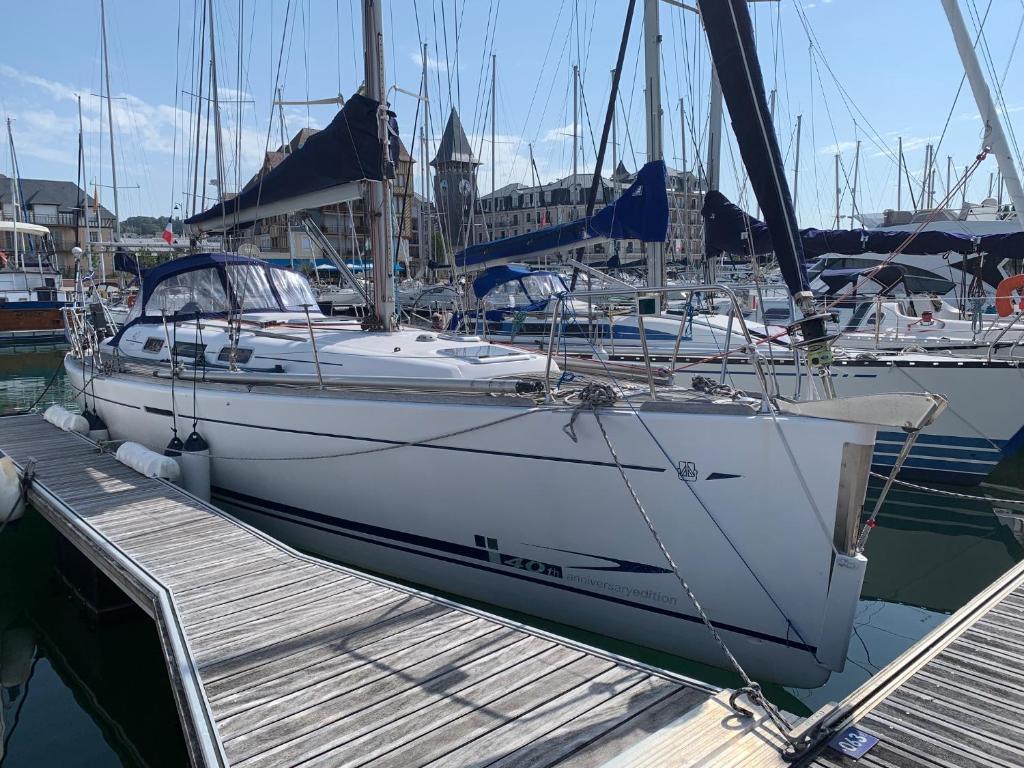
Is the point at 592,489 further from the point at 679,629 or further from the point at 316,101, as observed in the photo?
the point at 316,101

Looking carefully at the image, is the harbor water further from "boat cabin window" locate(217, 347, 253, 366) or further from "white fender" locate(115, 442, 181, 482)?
"boat cabin window" locate(217, 347, 253, 366)

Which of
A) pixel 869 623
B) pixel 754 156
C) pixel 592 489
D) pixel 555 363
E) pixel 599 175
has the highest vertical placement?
pixel 599 175

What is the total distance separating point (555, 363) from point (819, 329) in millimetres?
2554

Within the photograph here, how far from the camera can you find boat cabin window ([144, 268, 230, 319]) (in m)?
8.45

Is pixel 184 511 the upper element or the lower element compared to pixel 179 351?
lower

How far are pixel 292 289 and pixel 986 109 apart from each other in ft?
23.3

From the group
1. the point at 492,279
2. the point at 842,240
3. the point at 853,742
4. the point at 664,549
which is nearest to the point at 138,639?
the point at 664,549

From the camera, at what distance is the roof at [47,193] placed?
59000mm

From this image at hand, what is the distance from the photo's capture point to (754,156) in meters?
4.45

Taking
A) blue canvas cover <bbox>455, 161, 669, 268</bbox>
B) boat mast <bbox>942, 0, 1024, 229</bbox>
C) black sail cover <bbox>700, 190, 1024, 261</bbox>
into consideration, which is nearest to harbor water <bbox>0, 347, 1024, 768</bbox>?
boat mast <bbox>942, 0, 1024, 229</bbox>

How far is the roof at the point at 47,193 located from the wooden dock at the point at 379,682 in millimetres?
63208

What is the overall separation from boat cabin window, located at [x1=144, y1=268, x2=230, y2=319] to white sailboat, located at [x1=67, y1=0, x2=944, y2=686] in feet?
2.71

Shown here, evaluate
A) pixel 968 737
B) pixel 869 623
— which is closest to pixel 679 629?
pixel 968 737

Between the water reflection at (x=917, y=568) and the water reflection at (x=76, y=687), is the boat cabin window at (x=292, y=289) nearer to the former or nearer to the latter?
the water reflection at (x=76, y=687)
